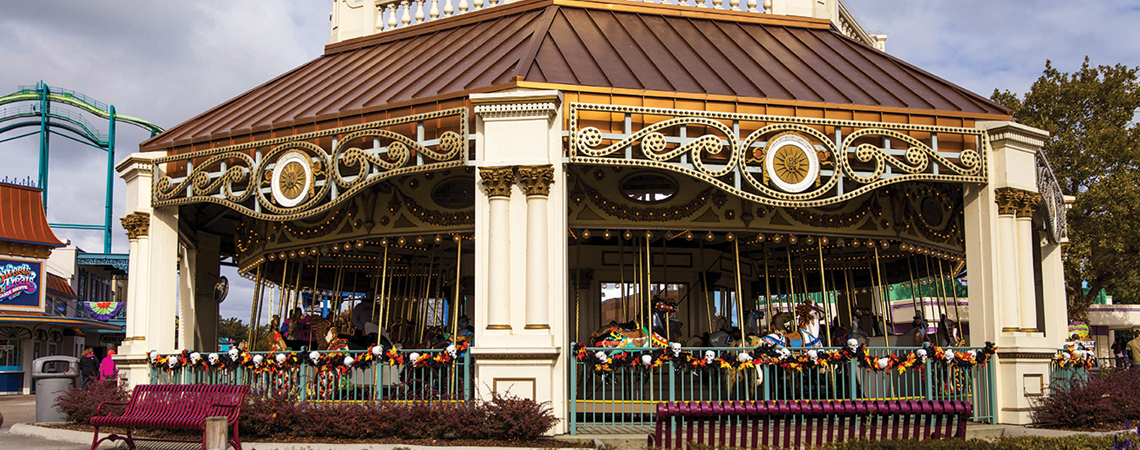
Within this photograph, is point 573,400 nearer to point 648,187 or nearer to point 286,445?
point 286,445

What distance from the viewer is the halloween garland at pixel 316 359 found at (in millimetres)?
13617

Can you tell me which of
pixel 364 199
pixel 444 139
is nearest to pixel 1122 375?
pixel 444 139

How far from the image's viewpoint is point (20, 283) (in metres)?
34.8

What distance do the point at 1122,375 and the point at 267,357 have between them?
1392cm

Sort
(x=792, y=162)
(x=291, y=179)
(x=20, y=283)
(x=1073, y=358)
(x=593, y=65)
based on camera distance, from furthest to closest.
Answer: (x=20, y=283) → (x=1073, y=358) → (x=593, y=65) → (x=291, y=179) → (x=792, y=162)

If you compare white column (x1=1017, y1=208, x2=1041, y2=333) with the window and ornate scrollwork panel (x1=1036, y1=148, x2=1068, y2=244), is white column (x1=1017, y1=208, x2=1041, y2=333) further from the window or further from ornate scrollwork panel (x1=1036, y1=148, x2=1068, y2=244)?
the window

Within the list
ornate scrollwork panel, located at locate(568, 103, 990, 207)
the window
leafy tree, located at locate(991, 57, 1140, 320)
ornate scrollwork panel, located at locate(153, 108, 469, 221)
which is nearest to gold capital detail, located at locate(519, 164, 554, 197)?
ornate scrollwork panel, located at locate(568, 103, 990, 207)

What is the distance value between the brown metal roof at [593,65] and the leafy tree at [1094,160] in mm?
20952

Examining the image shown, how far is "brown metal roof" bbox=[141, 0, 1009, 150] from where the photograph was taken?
15484 millimetres

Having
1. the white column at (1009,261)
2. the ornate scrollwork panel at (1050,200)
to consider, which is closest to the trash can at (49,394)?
the white column at (1009,261)

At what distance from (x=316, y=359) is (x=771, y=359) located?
6.84m

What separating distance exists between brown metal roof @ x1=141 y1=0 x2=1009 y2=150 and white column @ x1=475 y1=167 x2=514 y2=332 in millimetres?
1477

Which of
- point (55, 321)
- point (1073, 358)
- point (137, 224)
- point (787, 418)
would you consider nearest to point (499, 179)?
point (787, 418)

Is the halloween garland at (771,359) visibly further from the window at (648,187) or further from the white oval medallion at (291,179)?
the white oval medallion at (291,179)
